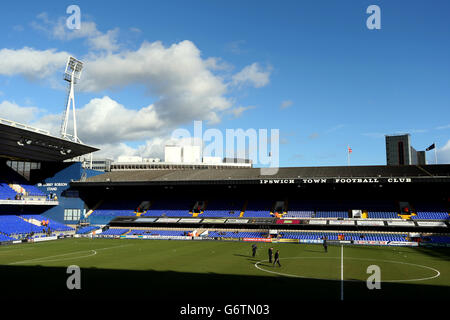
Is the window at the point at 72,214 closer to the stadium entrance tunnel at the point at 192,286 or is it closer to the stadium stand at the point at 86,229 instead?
the stadium stand at the point at 86,229

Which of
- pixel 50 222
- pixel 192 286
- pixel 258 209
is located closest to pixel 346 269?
pixel 192 286

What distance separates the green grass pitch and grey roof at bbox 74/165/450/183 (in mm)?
27594

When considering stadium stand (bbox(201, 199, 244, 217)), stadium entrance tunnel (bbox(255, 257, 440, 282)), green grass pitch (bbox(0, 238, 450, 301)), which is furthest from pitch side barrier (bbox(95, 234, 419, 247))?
stadium entrance tunnel (bbox(255, 257, 440, 282))

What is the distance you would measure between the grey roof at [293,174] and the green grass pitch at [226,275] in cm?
2759

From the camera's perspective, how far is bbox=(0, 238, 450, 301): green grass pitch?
22.0 metres

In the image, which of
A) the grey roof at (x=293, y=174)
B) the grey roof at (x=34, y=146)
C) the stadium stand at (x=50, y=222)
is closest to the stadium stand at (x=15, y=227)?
the stadium stand at (x=50, y=222)

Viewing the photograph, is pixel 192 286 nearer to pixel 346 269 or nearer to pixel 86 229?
pixel 346 269

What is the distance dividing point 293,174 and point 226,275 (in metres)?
47.9

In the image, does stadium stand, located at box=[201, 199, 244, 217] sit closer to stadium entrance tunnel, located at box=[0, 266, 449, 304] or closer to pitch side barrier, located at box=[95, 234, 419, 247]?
pitch side barrier, located at box=[95, 234, 419, 247]

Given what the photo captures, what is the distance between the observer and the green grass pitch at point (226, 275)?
22000mm

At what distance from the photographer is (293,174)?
7350 centimetres
